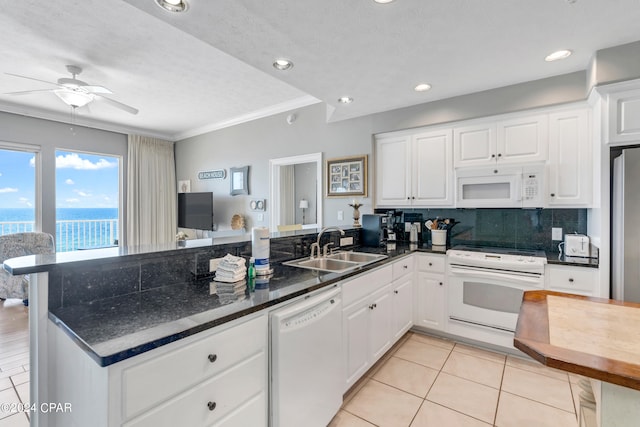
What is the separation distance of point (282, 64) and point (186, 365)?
2.08m

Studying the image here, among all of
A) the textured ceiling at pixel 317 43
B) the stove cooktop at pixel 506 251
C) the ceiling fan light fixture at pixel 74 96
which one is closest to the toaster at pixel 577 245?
the stove cooktop at pixel 506 251

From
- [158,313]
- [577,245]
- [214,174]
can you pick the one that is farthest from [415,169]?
[214,174]

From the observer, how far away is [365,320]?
213cm

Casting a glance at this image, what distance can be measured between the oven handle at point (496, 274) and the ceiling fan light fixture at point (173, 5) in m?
2.86

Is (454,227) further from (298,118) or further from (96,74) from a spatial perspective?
(96,74)

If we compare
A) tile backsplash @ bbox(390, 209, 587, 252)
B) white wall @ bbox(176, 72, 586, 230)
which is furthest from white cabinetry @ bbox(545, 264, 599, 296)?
white wall @ bbox(176, 72, 586, 230)

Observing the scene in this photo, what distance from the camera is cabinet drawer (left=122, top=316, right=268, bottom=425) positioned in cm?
91

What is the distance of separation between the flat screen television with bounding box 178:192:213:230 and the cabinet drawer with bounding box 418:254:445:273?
367cm

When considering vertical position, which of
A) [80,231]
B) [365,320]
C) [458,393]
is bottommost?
[458,393]

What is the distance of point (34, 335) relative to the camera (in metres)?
1.19

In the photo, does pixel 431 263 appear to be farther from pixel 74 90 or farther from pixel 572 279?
pixel 74 90

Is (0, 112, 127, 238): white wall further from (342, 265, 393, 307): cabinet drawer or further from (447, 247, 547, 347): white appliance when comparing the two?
(447, 247, 547, 347): white appliance

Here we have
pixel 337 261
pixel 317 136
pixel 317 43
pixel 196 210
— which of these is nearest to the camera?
pixel 317 43

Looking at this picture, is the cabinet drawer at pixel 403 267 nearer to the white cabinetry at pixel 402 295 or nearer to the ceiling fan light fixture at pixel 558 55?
the white cabinetry at pixel 402 295
